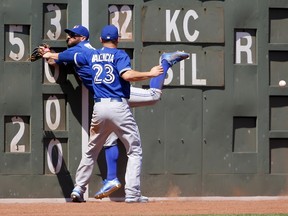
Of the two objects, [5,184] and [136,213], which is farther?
[5,184]

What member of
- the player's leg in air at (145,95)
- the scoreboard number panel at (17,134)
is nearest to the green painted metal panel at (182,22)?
the player's leg in air at (145,95)

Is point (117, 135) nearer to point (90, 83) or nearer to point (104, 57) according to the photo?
point (90, 83)

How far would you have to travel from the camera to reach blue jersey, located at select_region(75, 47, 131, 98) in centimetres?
1157

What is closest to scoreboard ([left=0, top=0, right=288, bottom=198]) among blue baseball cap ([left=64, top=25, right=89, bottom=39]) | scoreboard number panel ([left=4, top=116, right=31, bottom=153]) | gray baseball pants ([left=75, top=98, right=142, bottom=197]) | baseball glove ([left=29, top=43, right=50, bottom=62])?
scoreboard number panel ([left=4, top=116, right=31, bottom=153])

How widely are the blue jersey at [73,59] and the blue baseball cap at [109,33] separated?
36 cm

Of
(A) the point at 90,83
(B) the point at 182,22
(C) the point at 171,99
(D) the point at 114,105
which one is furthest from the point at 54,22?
(C) the point at 171,99

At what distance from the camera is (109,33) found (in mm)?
11633

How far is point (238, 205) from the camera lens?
11.5 metres

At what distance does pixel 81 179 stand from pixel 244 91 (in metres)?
2.34

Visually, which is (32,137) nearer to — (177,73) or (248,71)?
(177,73)

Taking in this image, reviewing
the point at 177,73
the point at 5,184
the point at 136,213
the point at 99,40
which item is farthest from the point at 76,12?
the point at 136,213

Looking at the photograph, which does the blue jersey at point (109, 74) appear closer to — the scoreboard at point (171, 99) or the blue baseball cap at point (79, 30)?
the blue baseball cap at point (79, 30)

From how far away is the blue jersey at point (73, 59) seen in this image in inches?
468

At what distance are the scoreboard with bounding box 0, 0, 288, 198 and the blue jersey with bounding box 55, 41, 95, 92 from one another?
0.79 ft
